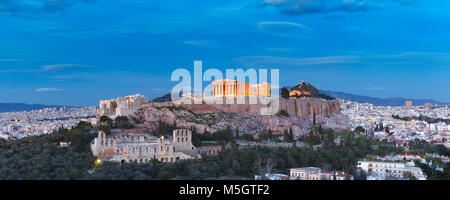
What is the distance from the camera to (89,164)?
24359mm

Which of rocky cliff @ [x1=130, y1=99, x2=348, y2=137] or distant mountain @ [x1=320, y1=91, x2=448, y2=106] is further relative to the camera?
distant mountain @ [x1=320, y1=91, x2=448, y2=106]

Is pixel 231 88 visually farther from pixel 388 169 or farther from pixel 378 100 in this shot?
pixel 378 100

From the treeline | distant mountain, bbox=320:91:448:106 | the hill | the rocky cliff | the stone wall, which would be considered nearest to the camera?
the treeline

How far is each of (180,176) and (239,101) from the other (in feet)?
68.7

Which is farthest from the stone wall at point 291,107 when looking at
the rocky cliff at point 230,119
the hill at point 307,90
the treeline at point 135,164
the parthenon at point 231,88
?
the treeline at point 135,164

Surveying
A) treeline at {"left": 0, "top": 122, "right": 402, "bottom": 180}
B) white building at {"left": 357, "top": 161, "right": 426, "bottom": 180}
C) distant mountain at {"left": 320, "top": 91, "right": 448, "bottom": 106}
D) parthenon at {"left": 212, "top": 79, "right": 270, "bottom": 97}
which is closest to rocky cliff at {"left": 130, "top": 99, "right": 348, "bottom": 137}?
parthenon at {"left": 212, "top": 79, "right": 270, "bottom": 97}

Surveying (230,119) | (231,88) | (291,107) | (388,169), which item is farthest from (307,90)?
(388,169)

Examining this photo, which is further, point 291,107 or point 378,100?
point 378,100

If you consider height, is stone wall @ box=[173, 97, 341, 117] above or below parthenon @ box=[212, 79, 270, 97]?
below

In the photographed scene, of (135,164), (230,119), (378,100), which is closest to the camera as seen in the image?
(135,164)

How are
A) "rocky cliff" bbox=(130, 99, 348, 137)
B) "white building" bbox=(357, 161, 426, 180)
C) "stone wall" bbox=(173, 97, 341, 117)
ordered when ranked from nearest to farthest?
"white building" bbox=(357, 161, 426, 180) < "rocky cliff" bbox=(130, 99, 348, 137) < "stone wall" bbox=(173, 97, 341, 117)

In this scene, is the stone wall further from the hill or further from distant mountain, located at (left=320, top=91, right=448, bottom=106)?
distant mountain, located at (left=320, top=91, right=448, bottom=106)
